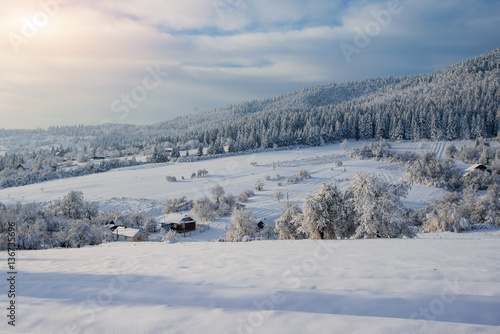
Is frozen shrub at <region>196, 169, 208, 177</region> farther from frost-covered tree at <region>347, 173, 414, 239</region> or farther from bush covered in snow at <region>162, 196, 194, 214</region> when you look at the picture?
frost-covered tree at <region>347, 173, 414, 239</region>

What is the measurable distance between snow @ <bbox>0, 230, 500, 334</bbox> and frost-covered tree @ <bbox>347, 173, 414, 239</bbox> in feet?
22.6

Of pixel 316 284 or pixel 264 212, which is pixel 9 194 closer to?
pixel 264 212

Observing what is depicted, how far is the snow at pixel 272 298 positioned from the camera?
356cm

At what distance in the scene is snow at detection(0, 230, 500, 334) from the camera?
11.7 feet

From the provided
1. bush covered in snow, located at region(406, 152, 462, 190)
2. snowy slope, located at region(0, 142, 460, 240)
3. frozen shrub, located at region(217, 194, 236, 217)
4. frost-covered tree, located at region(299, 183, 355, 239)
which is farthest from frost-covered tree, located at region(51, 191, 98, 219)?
bush covered in snow, located at region(406, 152, 462, 190)

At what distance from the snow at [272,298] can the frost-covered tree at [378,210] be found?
689 centimetres

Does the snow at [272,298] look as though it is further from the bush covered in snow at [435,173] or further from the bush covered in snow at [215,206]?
the bush covered in snow at [435,173]

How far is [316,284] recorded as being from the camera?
17.3 feet

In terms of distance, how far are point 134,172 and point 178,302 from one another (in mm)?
65992

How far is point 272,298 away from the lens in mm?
4523

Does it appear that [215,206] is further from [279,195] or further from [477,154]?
[477,154]

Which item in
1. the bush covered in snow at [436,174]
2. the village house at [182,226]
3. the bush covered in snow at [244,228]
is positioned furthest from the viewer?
the bush covered in snow at [436,174]

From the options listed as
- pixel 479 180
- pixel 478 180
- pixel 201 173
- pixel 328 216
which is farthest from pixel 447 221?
pixel 201 173

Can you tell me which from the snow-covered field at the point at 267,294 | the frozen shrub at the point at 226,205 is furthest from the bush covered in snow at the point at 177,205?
the snow-covered field at the point at 267,294
